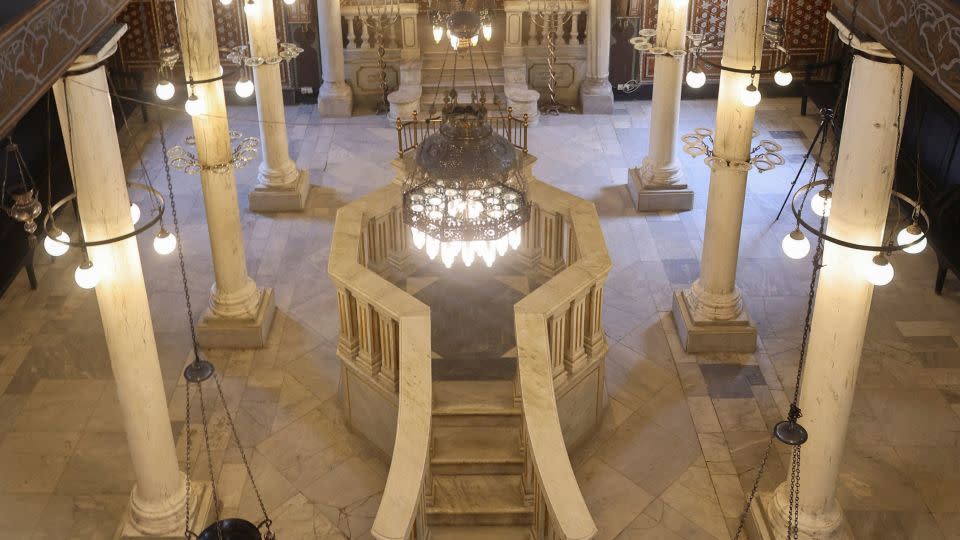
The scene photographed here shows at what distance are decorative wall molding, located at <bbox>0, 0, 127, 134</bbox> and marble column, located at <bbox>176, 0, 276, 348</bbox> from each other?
3.36m

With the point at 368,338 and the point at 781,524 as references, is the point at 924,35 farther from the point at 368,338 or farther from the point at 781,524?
the point at 368,338

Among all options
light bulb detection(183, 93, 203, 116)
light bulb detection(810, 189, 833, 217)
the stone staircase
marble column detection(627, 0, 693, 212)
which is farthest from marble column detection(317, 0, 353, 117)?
light bulb detection(810, 189, 833, 217)

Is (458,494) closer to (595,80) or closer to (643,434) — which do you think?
(643,434)

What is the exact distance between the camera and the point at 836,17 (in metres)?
6.64

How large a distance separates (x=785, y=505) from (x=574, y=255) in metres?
3.09

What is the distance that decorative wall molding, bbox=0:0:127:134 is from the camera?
5.26 m

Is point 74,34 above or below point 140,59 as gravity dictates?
above

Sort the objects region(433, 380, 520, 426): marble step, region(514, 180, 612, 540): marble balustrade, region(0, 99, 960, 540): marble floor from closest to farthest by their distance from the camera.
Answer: region(514, 180, 612, 540): marble balustrade, region(0, 99, 960, 540): marble floor, region(433, 380, 520, 426): marble step

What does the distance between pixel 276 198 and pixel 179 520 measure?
223 inches

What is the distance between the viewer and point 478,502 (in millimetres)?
8891

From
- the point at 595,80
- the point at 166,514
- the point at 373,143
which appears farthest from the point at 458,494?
the point at 595,80

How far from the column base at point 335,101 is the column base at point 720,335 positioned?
732cm

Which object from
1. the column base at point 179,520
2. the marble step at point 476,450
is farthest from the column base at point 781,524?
the column base at point 179,520

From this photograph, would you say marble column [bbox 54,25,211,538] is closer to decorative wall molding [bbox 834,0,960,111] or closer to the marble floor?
the marble floor
